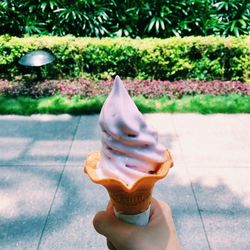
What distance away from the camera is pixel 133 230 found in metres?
1.92

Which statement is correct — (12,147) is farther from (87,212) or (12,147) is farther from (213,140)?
(213,140)

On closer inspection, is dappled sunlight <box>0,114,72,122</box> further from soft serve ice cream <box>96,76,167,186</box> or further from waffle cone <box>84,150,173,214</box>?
soft serve ice cream <box>96,76,167,186</box>

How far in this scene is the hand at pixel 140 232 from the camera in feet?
6.16

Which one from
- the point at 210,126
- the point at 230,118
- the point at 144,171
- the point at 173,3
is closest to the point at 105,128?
the point at 144,171

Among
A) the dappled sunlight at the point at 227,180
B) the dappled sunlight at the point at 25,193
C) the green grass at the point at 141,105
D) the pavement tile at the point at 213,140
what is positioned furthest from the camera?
the green grass at the point at 141,105

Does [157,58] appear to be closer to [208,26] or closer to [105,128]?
[208,26]

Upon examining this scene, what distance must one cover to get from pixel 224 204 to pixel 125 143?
2859 mm

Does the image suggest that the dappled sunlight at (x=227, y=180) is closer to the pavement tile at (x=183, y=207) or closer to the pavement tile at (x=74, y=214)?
the pavement tile at (x=183, y=207)

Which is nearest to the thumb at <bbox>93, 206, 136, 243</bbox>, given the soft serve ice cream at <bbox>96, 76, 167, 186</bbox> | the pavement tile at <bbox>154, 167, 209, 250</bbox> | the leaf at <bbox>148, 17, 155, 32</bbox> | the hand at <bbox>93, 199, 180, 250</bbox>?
the hand at <bbox>93, 199, 180, 250</bbox>

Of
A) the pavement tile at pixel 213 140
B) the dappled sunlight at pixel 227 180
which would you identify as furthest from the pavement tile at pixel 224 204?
the pavement tile at pixel 213 140

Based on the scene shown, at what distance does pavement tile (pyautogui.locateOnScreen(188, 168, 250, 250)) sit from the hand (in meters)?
1.99

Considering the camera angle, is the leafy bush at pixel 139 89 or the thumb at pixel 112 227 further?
the leafy bush at pixel 139 89

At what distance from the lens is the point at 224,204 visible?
14.4 ft

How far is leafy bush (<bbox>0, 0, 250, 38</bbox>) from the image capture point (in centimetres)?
872
